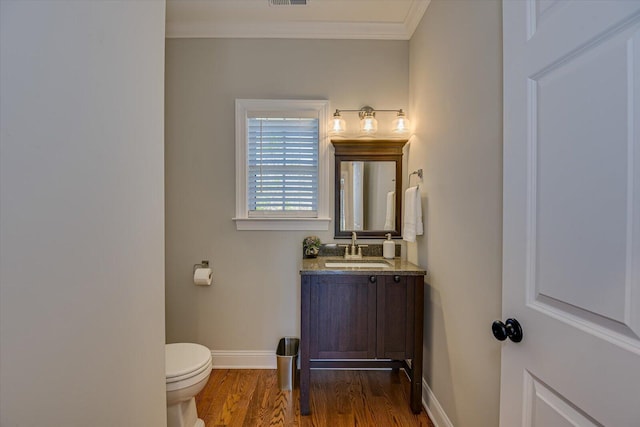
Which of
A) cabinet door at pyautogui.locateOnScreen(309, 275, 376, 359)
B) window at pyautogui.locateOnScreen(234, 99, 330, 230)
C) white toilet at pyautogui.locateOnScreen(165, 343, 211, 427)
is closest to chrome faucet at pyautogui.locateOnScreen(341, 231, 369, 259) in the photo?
window at pyautogui.locateOnScreen(234, 99, 330, 230)

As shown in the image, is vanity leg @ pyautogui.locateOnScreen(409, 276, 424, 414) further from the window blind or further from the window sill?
the window blind

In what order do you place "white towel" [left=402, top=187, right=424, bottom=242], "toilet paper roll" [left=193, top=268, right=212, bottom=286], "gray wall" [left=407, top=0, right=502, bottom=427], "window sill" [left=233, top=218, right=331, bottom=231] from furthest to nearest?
"window sill" [left=233, top=218, right=331, bottom=231], "toilet paper roll" [left=193, top=268, right=212, bottom=286], "white towel" [left=402, top=187, right=424, bottom=242], "gray wall" [left=407, top=0, right=502, bottom=427]

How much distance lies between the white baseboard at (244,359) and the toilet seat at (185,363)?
733 mm

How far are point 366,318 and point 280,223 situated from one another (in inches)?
40.6

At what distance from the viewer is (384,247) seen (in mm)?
2385

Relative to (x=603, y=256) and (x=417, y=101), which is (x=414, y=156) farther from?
(x=603, y=256)

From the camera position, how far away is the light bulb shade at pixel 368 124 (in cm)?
232

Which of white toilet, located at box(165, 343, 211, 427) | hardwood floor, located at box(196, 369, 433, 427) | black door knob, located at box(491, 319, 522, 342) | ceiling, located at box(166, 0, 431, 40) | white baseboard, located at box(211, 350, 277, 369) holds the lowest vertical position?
hardwood floor, located at box(196, 369, 433, 427)

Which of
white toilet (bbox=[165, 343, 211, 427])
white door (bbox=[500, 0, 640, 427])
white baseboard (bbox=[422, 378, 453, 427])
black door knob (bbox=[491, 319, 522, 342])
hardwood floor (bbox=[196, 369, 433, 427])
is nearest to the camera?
white door (bbox=[500, 0, 640, 427])

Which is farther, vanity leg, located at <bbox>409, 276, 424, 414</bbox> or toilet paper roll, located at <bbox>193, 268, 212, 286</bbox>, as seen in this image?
toilet paper roll, located at <bbox>193, 268, 212, 286</bbox>

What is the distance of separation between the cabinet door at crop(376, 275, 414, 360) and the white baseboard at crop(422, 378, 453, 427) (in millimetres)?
273

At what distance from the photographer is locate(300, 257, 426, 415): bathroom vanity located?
6.11 feet

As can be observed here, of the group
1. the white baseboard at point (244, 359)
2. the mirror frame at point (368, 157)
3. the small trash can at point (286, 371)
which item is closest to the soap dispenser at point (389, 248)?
the mirror frame at point (368, 157)

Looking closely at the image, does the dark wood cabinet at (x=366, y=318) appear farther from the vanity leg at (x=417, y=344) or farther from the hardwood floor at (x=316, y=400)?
the hardwood floor at (x=316, y=400)
